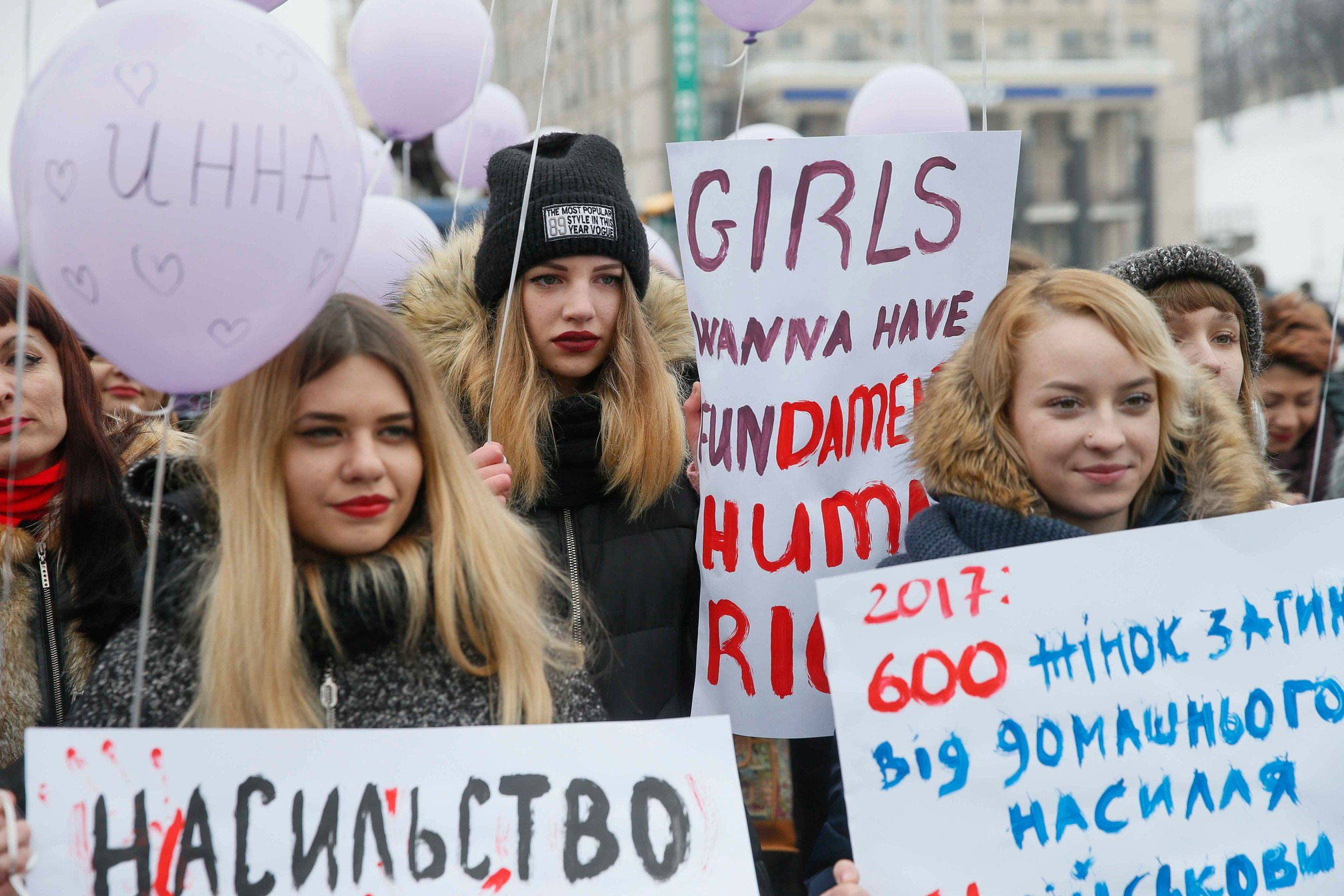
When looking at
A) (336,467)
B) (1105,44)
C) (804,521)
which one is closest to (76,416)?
(336,467)

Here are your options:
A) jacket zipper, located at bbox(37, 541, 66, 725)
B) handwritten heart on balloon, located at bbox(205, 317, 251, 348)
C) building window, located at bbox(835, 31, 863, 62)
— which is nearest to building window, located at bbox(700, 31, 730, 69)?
building window, located at bbox(835, 31, 863, 62)

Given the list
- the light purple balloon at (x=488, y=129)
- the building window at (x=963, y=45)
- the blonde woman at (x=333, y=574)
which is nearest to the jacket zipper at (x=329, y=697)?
the blonde woman at (x=333, y=574)

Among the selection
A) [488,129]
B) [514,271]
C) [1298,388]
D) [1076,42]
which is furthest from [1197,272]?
[1076,42]

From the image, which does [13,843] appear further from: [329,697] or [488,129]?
[488,129]

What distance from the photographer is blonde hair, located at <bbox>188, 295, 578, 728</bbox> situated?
175 centimetres

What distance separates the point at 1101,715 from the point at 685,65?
15.9 m

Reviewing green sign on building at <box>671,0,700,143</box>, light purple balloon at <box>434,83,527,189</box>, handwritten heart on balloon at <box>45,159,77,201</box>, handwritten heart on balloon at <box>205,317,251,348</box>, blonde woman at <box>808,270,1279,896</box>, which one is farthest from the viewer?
green sign on building at <box>671,0,700,143</box>

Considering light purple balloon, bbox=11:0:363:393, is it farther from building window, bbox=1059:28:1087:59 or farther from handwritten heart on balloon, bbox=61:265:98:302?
building window, bbox=1059:28:1087:59

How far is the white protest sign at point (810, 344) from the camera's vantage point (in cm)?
229

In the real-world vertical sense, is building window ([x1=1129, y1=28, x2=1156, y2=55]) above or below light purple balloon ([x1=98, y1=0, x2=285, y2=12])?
above

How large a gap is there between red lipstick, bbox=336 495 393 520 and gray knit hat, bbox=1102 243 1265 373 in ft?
5.38

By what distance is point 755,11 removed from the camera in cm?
328

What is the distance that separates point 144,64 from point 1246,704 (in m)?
1.78

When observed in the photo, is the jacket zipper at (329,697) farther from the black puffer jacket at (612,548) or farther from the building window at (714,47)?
the building window at (714,47)
